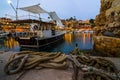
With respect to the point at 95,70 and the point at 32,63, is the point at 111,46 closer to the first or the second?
the point at 95,70

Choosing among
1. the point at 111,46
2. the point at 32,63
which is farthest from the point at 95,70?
the point at 111,46

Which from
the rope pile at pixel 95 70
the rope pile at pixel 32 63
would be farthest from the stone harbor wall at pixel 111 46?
the rope pile at pixel 32 63

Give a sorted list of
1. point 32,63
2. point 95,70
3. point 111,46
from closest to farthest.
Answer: point 95,70 < point 32,63 < point 111,46

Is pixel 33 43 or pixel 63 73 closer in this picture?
pixel 63 73

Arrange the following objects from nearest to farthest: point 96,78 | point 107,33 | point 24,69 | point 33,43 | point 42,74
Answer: point 96,78 < point 42,74 < point 24,69 < point 107,33 < point 33,43

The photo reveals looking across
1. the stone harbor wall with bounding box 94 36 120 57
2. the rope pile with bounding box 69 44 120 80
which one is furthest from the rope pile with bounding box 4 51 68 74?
the stone harbor wall with bounding box 94 36 120 57

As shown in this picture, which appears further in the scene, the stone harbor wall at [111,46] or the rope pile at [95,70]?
the stone harbor wall at [111,46]

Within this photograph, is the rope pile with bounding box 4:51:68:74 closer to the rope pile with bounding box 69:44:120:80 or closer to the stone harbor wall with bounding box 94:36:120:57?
the rope pile with bounding box 69:44:120:80

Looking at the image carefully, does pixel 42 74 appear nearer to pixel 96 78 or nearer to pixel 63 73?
pixel 63 73

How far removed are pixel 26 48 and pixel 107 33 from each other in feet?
47.2

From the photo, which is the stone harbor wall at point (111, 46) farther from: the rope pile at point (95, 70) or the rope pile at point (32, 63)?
the rope pile at point (32, 63)

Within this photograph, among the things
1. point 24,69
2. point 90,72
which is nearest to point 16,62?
point 24,69

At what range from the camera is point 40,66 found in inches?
240

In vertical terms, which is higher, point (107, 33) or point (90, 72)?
point (107, 33)
